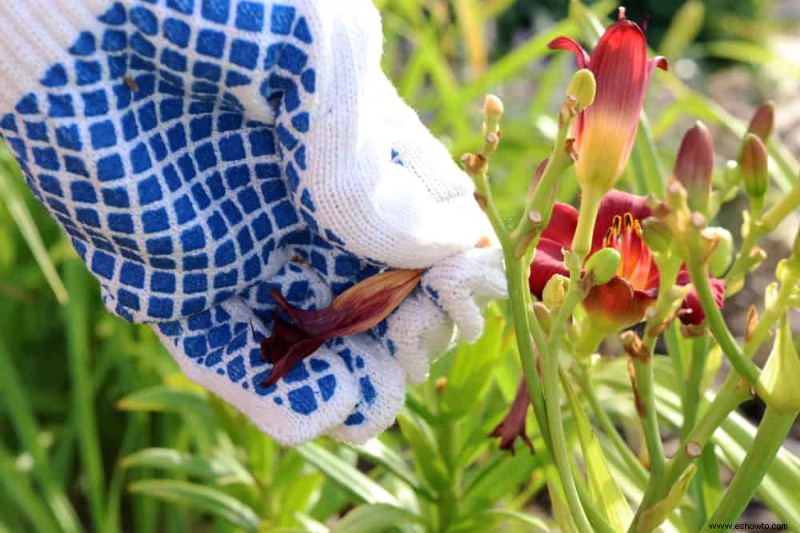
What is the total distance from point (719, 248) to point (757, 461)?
105 mm

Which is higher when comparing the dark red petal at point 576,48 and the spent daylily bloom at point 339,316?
the dark red petal at point 576,48

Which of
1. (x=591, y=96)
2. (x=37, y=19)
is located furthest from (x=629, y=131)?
(x=37, y=19)

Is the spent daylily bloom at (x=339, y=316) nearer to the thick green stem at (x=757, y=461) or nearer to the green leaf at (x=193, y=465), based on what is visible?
the thick green stem at (x=757, y=461)

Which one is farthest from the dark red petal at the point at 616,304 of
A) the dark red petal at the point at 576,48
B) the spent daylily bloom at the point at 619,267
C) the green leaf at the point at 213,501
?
the green leaf at the point at 213,501

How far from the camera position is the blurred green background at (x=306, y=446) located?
74 centimetres

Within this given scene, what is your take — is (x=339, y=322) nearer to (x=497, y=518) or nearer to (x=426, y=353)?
(x=426, y=353)

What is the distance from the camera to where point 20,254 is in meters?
1.31

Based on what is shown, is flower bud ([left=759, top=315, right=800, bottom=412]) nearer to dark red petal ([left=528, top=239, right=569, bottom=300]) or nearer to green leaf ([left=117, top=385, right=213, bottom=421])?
dark red petal ([left=528, top=239, right=569, bottom=300])

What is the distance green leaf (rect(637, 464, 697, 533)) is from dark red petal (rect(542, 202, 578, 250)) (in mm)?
132

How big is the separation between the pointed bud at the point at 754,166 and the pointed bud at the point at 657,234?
48 mm

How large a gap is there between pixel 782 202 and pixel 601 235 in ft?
0.41

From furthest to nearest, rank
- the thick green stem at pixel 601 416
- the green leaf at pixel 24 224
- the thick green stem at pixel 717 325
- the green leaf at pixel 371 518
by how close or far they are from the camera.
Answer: the green leaf at pixel 24 224
the green leaf at pixel 371 518
the thick green stem at pixel 601 416
the thick green stem at pixel 717 325

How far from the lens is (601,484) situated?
55cm

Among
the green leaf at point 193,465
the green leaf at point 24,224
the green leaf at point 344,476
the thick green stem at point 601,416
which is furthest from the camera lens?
the green leaf at point 24,224
